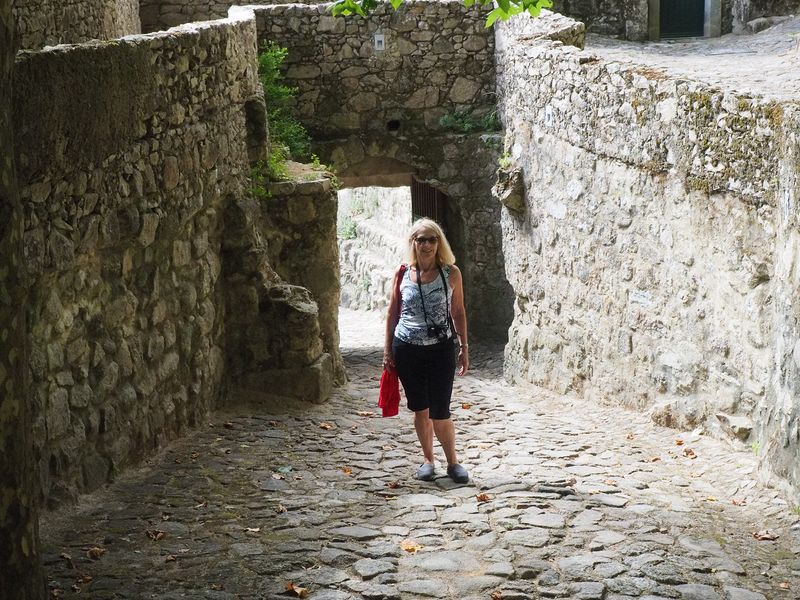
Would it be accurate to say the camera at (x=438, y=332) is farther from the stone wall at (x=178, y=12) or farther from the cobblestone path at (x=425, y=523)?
the stone wall at (x=178, y=12)

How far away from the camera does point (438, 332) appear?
6.11 meters

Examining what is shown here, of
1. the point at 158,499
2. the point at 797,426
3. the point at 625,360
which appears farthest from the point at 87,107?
the point at 625,360

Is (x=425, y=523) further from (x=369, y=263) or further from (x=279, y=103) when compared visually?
(x=369, y=263)

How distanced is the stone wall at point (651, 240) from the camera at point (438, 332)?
5.63ft

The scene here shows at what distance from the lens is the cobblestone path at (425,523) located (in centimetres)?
457

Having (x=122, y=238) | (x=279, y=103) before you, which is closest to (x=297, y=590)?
(x=122, y=238)

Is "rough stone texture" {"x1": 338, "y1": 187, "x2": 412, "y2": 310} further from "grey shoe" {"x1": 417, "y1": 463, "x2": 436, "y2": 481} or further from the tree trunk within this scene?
the tree trunk

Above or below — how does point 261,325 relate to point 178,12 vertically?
below

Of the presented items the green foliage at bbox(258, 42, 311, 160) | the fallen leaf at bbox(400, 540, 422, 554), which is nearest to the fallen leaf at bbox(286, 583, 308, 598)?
the fallen leaf at bbox(400, 540, 422, 554)

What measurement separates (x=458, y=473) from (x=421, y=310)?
94cm

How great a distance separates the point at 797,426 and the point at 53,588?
11.3ft

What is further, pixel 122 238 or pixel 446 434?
pixel 446 434

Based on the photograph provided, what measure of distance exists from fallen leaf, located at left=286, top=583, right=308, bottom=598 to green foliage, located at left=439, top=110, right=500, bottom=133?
1036 cm

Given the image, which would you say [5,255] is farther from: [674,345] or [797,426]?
[674,345]
